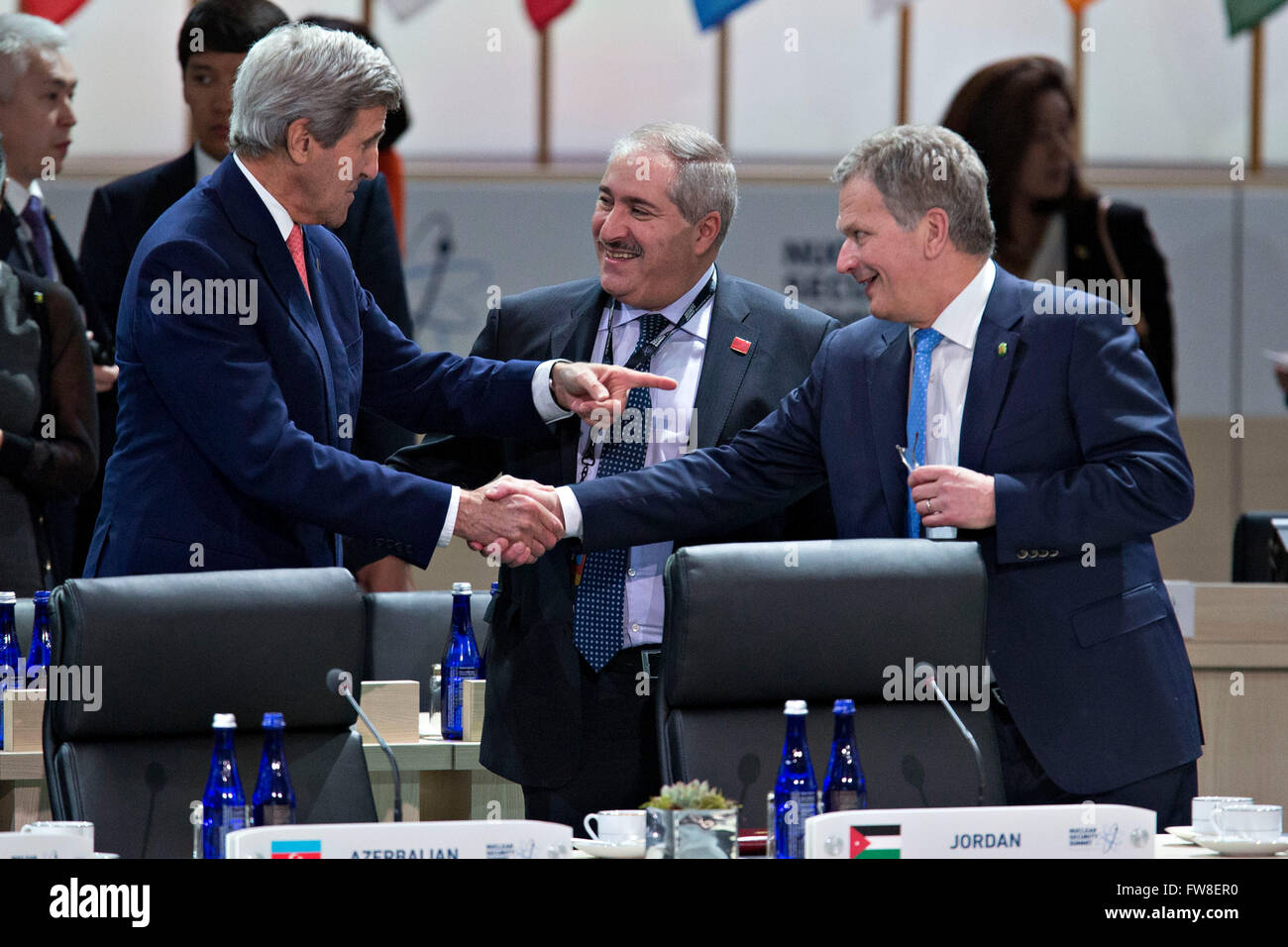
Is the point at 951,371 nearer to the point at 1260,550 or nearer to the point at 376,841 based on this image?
the point at 376,841

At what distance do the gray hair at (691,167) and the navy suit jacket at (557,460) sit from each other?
13 centimetres

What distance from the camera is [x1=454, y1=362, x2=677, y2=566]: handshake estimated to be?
2.72 meters

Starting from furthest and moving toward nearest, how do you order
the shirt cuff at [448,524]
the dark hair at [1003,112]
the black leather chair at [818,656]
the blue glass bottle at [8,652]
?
the dark hair at [1003,112] < the blue glass bottle at [8,652] < the shirt cuff at [448,524] < the black leather chair at [818,656]

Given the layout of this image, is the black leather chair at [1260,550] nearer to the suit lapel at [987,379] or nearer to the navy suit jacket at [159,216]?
the suit lapel at [987,379]

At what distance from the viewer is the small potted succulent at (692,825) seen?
1858mm

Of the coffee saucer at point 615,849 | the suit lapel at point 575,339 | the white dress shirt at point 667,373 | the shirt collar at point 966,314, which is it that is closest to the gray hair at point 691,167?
the white dress shirt at point 667,373

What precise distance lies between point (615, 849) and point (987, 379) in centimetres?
101

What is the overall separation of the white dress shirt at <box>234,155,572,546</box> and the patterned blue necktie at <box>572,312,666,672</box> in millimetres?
112

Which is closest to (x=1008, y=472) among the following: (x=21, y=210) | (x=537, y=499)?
(x=537, y=499)

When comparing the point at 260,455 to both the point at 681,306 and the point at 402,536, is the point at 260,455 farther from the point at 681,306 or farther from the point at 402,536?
the point at 681,306

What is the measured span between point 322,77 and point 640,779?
1229mm

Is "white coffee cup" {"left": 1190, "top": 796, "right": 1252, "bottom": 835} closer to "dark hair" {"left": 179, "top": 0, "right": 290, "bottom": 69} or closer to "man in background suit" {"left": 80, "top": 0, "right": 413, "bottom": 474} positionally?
"man in background suit" {"left": 80, "top": 0, "right": 413, "bottom": 474}

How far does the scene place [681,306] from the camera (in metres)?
2.95

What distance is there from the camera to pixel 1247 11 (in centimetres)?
775
